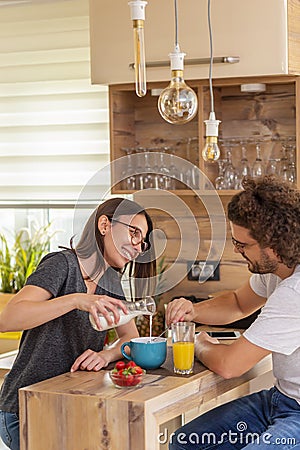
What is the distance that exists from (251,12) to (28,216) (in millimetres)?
1823

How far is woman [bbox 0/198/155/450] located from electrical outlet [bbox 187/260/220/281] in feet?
4.80

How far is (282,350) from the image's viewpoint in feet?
8.32

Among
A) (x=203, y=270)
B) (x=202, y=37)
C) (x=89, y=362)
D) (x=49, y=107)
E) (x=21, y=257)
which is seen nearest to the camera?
(x=89, y=362)

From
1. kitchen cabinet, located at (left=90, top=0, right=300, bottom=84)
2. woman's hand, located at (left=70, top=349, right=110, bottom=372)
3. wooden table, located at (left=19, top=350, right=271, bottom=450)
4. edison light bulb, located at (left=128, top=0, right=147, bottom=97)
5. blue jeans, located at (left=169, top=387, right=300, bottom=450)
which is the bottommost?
blue jeans, located at (left=169, top=387, right=300, bottom=450)

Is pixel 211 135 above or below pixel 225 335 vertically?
above

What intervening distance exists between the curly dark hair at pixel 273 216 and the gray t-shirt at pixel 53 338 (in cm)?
56

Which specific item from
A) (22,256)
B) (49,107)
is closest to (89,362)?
(22,256)

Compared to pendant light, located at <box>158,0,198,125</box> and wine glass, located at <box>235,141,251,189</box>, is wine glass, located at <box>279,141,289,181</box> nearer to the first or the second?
wine glass, located at <box>235,141,251,189</box>

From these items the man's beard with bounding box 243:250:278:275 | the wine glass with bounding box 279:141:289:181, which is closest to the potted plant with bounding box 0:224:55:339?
the wine glass with bounding box 279:141:289:181

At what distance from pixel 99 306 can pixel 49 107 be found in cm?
232

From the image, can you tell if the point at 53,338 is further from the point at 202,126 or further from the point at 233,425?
the point at 202,126

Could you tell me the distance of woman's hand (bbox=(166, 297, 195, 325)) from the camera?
2.89 metres

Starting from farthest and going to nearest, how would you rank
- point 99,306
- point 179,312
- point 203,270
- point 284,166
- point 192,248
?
1. point 192,248
2. point 203,270
3. point 284,166
4. point 179,312
5. point 99,306

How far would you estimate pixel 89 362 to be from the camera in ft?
8.55
